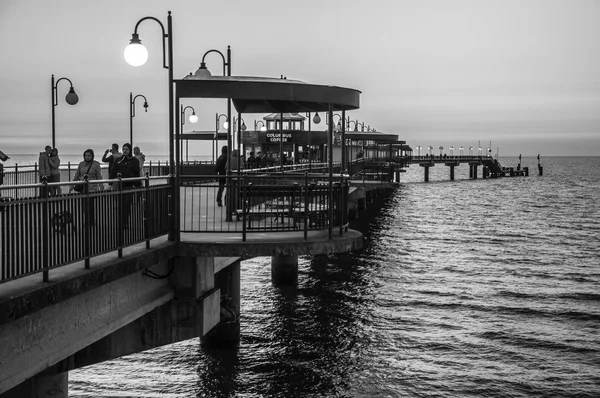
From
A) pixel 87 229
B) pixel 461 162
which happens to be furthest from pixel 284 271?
pixel 461 162

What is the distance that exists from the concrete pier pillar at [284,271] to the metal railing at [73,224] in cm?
1457

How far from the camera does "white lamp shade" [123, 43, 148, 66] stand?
10.4m

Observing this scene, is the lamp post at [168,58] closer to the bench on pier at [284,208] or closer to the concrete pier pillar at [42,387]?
the bench on pier at [284,208]

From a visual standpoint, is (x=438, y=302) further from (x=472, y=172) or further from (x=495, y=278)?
(x=472, y=172)

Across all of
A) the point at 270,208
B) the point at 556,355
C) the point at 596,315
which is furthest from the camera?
the point at 596,315

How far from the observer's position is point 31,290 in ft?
24.5

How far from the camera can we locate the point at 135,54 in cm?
1049

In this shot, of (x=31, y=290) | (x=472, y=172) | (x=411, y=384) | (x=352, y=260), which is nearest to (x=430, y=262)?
(x=352, y=260)

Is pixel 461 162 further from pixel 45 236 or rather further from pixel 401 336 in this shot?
pixel 45 236

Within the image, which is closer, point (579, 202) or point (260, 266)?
point (260, 266)

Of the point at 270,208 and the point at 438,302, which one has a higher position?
the point at 270,208

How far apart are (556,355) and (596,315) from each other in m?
5.42

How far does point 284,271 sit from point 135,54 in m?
16.5

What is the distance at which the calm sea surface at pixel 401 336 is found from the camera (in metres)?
15.7
